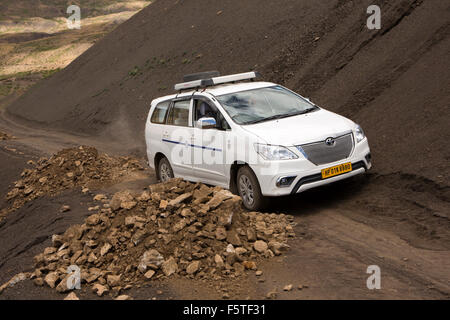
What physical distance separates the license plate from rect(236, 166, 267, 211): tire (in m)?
1.00

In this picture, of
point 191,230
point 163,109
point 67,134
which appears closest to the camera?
point 191,230

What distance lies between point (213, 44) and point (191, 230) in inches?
755

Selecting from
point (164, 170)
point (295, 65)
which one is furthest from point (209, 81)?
point (295, 65)

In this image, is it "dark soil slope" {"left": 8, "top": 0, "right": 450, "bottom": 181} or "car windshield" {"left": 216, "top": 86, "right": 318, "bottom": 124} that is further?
"dark soil slope" {"left": 8, "top": 0, "right": 450, "bottom": 181}

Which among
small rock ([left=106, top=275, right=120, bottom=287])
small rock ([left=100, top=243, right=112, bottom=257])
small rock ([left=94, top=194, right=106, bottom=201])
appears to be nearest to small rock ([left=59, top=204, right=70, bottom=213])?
small rock ([left=94, top=194, right=106, bottom=201])

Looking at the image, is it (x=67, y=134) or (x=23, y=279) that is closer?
(x=23, y=279)

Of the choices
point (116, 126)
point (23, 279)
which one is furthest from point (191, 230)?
point (116, 126)

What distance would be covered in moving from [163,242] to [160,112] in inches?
186

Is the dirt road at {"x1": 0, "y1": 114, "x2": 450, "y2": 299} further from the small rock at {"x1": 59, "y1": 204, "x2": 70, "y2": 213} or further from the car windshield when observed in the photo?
the car windshield

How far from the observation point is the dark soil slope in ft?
35.1

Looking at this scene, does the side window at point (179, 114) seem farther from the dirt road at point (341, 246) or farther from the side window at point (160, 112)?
the dirt road at point (341, 246)

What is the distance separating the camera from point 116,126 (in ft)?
80.6

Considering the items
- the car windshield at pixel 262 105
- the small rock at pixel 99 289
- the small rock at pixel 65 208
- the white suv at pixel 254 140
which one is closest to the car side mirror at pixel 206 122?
the white suv at pixel 254 140
